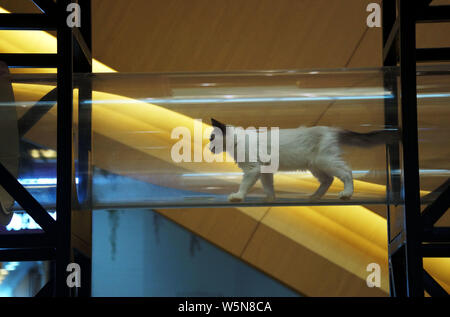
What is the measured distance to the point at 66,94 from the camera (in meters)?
1.27

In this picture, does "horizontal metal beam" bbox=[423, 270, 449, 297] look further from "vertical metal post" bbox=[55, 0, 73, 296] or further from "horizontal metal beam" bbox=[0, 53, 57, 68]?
"horizontal metal beam" bbox=[0, 53, 57, 68]

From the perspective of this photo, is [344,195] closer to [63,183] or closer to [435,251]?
[435,251]

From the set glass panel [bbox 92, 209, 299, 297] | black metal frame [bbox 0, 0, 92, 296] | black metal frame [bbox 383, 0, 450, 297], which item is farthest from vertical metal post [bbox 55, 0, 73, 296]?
glass panel [bbox 92, 209, 299, 297]

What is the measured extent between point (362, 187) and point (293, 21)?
1867 millimetres

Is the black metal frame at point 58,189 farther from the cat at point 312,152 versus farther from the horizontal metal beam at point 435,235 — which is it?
the horizontal metal beam at point 435,235

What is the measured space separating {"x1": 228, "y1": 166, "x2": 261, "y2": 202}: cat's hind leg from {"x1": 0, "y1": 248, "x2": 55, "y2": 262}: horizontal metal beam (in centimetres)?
45

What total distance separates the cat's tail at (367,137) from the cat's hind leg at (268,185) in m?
0.20

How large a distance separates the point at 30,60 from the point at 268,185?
681mm

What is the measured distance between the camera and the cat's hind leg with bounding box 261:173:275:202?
56.1 inches

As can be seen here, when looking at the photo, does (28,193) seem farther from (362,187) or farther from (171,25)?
(171,25)

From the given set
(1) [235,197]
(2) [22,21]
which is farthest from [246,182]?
(2) [22,21]

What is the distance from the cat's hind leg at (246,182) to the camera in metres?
1.41

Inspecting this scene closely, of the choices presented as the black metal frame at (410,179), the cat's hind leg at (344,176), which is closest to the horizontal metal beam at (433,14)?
the black metal frame at (410,179)
